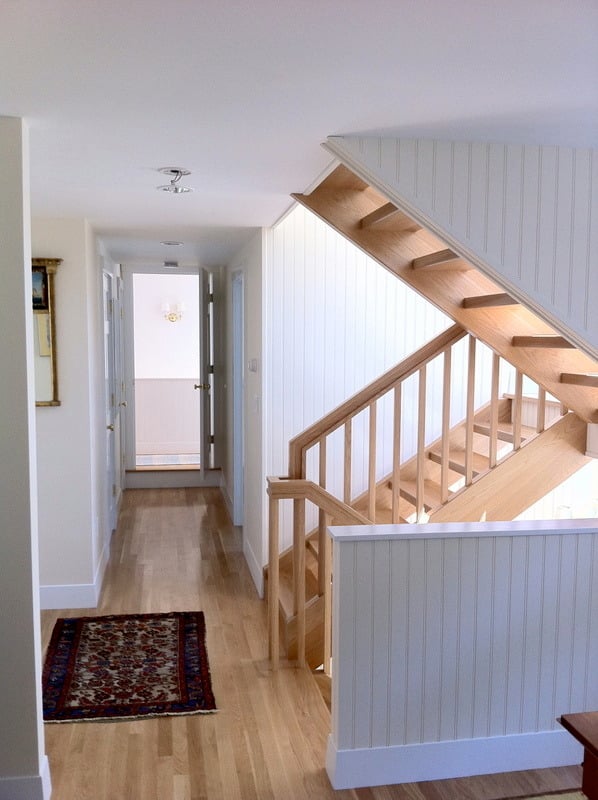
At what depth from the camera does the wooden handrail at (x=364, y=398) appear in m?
3.91

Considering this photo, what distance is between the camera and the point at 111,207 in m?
4.02

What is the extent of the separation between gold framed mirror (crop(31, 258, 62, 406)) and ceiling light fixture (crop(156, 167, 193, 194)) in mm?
1209

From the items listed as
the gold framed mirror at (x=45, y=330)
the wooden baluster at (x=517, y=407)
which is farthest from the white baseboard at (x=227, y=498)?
the wooden baluster at (x=517, y=407)

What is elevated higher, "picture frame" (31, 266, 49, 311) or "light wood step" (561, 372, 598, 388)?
"picture frame" (31, 266, 49, 311)

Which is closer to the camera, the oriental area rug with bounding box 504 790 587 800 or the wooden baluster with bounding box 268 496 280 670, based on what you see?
the oriental area rug with bounding box 504 790 587 800

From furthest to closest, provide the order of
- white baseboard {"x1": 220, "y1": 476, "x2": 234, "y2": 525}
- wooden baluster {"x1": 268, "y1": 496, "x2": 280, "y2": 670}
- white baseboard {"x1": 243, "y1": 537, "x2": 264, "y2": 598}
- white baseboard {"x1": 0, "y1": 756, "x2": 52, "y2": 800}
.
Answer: white baseboard {"x1": 220, "y1": 476, "x2": 234, "y2": 525}, white baseboard {"x1": 243, "y1": 537, "x2": 264, "y2": 598}, wooden baluster {"x1": 268, "y1": 496, "x2": 280, "y2": 670}, white baseboard {"x1": 0, "y1": 756, "x2": 52, "y2": 800}

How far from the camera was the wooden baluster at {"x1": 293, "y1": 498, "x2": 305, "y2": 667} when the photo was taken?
3.73 meters

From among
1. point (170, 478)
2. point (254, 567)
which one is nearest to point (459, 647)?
point (254, 567)

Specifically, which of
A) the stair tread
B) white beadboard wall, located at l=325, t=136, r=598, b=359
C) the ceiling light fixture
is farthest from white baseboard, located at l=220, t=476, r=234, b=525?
white beadboard wall, located at l=325, t=136, r=598, b=359

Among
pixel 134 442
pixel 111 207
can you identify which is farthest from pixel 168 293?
pixel 111 207

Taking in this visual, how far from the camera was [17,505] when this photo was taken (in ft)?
8.38

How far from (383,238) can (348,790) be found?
7.82ft

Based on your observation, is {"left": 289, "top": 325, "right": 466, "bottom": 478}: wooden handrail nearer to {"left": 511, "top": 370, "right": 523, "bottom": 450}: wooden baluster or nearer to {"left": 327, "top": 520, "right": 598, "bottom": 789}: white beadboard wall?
{"left": 511, "top": 370, "right": 523, "bottom": 450}: wooden baluster

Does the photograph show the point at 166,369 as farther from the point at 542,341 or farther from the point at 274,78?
the point at 274,78
